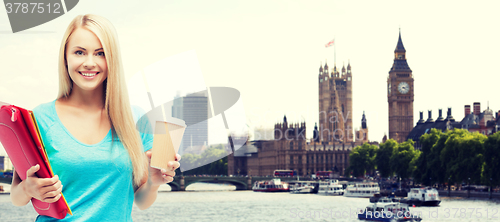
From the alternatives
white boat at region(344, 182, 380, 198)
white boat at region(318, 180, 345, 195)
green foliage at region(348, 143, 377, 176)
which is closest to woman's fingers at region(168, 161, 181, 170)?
white boat at region(344, 182, 380, 198)

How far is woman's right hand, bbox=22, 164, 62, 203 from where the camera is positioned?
2.28 metres

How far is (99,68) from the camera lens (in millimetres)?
2594

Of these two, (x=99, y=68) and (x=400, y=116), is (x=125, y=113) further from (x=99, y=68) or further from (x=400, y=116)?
(x=400, y=116)

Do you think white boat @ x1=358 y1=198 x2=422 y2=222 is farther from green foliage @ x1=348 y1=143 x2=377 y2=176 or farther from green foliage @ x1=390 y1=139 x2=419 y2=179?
green foliage @ x1=348 y1=143 x2=377 y2=176

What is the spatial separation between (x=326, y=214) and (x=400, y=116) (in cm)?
8306

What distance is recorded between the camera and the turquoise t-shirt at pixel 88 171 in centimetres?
251

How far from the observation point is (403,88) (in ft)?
410

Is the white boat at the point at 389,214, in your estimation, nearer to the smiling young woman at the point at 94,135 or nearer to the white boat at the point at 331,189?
the white boat at the point at 331,189

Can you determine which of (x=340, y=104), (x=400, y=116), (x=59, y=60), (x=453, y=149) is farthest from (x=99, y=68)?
(x=340, y=104)

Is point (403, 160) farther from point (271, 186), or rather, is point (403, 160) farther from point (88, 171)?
point (88, 171)

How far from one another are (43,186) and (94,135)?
1.33 ft

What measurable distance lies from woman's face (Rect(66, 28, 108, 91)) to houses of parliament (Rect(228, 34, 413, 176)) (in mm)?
110016

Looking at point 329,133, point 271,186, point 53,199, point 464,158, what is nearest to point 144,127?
point 53,199

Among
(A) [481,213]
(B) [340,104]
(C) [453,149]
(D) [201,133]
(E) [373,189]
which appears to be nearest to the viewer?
(D) [201,133]
